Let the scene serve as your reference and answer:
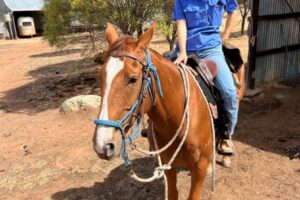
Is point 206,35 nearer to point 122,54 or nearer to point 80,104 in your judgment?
point 122,54

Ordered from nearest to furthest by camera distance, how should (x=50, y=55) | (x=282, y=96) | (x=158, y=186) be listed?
(x=158, y=186) < (x=282, y=96) < (x=50, y=55)

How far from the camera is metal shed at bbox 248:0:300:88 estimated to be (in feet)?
27.4

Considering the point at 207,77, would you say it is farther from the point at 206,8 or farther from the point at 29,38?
the point at 29,38

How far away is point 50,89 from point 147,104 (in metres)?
8.57

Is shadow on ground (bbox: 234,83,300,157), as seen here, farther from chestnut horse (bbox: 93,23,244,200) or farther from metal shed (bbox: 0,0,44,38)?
metal shed (bbox: 0,0,44,38)

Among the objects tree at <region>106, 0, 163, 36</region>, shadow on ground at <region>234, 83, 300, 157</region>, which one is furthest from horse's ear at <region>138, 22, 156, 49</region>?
tree at <region>106, 0, 163, 36</region>

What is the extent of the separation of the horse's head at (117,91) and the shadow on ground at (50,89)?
674 centimetres

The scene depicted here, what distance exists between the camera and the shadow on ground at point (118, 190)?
445 centimetres

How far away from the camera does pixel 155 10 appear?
848cm

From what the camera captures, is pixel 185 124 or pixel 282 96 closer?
pixel 185 124

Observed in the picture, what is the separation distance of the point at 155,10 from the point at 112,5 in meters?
1.07

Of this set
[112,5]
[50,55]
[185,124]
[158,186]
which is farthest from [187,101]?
[50,55]

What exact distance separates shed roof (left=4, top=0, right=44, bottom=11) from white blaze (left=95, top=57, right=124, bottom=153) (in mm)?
28095

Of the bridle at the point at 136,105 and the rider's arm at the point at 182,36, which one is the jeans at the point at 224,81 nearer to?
the rider's arm at the point at 182,36
